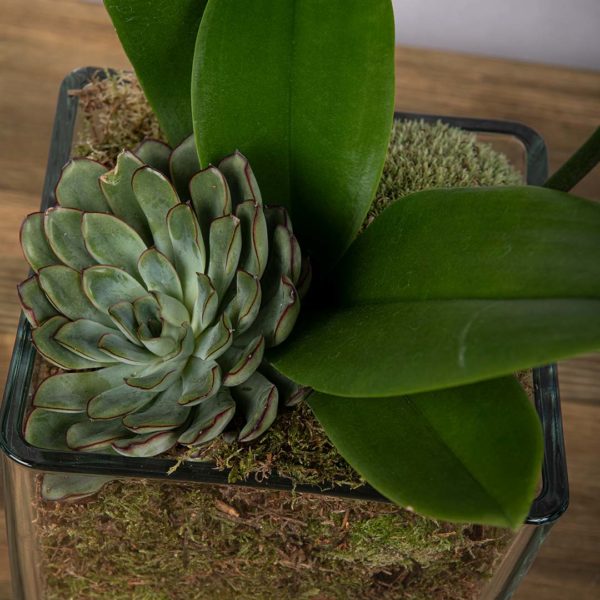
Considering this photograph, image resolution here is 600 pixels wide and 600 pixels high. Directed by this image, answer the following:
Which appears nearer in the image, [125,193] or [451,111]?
[125,193]

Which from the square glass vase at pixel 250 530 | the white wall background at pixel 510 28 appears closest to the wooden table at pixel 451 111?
the white wall background at pixel 510 28

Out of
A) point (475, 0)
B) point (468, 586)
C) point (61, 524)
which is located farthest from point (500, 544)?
point (475, 0)

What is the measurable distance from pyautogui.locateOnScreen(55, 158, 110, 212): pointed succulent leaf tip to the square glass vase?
0.22 feet

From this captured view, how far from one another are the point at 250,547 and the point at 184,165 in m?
0.16

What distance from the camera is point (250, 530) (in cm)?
41

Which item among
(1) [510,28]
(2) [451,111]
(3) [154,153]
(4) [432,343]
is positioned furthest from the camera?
(1) [510,28]

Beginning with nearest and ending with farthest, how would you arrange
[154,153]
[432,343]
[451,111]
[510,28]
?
[432,343], [154,153], [451,111], [510,28]

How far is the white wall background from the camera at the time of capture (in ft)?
2.81

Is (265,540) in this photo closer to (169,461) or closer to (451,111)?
(169,461)

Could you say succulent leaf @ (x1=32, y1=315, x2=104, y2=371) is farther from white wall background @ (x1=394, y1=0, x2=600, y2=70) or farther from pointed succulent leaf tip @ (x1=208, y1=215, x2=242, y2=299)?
white wall background @ (x1=394, y1=0, x2=600, y2=70)

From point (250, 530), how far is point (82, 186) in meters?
0.16


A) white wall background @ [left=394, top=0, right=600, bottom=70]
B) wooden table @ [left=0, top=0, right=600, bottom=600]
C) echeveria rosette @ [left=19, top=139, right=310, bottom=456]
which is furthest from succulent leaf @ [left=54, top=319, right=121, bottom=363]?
white wall background @ [left=394, top=0, right=600, bottom=70]

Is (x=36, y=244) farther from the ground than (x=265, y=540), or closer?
farther from the ground

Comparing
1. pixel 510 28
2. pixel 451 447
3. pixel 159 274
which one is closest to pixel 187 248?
pixel 159 274
